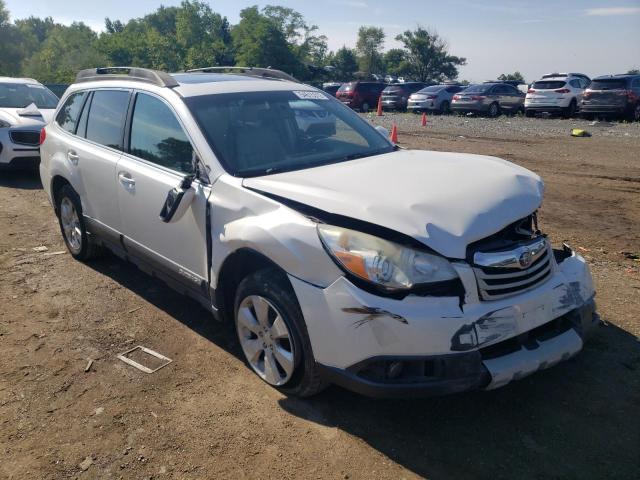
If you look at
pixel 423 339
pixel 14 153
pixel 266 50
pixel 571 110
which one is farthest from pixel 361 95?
pixel 266 50

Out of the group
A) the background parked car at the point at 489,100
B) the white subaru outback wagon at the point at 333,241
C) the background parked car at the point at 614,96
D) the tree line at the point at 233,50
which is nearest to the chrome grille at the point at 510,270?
the white subaru outback wagon at the point at 333,241

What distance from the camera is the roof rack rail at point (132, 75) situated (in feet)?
13.8

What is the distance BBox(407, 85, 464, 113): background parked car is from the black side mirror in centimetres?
2379

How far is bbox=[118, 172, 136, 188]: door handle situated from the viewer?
4176 mm

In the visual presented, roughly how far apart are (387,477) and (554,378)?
1.36 meters

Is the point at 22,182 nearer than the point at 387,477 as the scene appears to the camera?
No

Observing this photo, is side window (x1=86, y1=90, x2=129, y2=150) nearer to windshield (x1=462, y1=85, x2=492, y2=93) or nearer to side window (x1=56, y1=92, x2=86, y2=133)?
side window (x1=56, y1=92, x2=86, y2=133)

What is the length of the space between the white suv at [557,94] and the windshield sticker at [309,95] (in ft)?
64.1

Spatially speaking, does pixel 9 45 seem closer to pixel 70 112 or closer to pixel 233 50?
pixel 233 50

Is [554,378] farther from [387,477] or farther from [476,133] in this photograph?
[476,133]

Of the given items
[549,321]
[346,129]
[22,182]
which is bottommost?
[22,182]

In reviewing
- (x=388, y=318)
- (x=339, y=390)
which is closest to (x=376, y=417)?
(x=339, y=390)

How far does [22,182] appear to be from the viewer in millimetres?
9914

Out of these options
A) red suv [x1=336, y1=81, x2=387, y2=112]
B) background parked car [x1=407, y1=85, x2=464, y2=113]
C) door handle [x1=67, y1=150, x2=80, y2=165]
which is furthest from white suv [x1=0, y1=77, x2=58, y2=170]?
red suv [x1=336, y1=81, x2=387, y2=112]
